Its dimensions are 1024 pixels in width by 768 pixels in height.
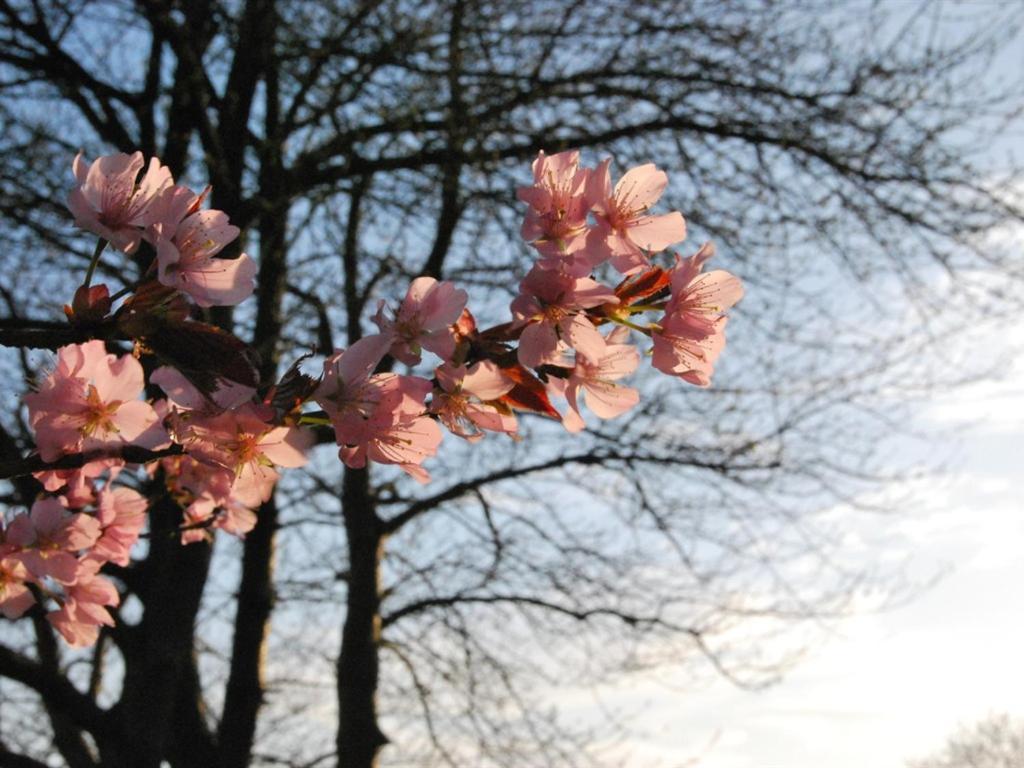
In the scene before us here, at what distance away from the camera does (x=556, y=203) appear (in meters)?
1.14

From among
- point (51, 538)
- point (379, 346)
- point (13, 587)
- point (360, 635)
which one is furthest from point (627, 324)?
point (360, 635)

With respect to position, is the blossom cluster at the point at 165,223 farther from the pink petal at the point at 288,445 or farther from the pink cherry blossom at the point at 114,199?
the pink petal at the point at 288,445

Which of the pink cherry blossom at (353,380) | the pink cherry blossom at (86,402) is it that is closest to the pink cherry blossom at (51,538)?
the pink cherry blossom at (86,402)

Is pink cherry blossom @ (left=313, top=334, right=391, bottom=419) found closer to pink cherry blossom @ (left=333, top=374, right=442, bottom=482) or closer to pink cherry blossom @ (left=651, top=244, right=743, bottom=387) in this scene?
pink cherry blossom @ (left=333, top=374, right=442, bottom=482)

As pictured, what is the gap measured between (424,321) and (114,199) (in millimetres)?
373

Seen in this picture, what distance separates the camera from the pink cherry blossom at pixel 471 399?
3.57ft

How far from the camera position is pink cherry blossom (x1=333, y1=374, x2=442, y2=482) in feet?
3.63

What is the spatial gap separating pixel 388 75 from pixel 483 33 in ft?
1.53

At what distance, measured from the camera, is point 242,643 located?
521 centimetres

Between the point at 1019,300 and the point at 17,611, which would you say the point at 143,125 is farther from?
the point at 1019,300

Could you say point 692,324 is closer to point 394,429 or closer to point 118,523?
point 394,429

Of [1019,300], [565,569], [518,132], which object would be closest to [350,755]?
[565,569]

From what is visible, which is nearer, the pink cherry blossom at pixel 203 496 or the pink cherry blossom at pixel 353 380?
the pink cherry blossom at pixel 353 380

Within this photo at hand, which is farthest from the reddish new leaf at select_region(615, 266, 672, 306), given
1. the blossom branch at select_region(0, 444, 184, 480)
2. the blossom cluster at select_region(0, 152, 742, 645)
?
the blossom branch at select_region(0, 444, 184, 480)
